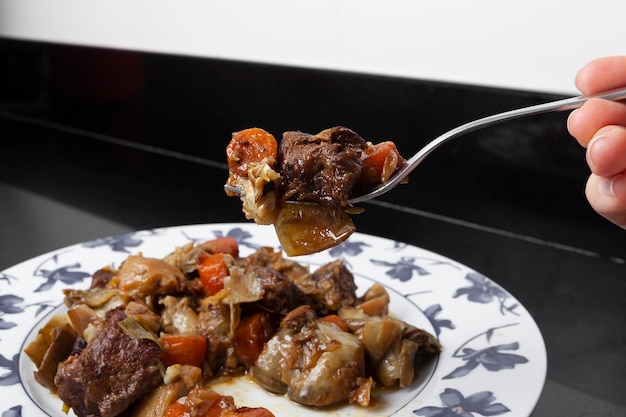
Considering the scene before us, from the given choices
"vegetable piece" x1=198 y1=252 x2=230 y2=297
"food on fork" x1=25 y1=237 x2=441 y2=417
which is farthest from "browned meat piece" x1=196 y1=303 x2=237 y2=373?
"vegetable piece" x1=198 y1=252 x2=230 y2=297

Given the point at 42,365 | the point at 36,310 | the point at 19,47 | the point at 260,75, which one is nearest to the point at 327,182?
the point at 42,365

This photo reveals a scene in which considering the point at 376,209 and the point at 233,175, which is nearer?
the point at 233,175

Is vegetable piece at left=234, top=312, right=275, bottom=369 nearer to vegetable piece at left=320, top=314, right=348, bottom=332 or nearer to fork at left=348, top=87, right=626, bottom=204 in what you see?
vegetable piece at left=320, top=314, right=348, bottom=332

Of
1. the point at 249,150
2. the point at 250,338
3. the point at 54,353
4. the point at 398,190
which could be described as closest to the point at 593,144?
A: the point at 249,150

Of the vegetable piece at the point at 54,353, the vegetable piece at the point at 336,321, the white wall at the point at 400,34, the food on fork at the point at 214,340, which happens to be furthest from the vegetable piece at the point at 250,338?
the white wall at the point at 400,34

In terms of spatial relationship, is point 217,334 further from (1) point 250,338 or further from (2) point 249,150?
(2) point 249,150

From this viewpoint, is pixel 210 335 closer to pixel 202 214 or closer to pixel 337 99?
pixel 202 214
